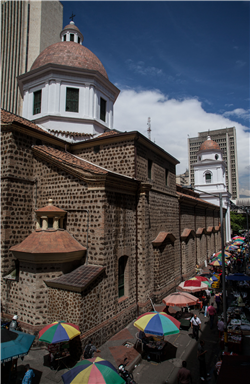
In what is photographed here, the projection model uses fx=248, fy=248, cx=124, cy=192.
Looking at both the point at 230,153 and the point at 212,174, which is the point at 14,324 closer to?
the point at 212,174

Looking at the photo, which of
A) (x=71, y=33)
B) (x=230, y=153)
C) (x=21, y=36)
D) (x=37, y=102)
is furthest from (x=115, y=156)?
(x=230, y=153)

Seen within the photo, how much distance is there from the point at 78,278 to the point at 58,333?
2.20 meters

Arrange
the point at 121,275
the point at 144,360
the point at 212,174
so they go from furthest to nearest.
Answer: the point at 212,174, the point at 121,275, the point at 144,360

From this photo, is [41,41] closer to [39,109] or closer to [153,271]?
[39,109]

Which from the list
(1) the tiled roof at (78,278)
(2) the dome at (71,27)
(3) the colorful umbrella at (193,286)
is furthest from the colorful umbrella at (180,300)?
(2) the dome at (71,27)

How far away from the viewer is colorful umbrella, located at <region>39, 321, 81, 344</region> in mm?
7535

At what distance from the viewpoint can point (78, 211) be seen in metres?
11.2

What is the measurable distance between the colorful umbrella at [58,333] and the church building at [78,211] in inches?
42.8

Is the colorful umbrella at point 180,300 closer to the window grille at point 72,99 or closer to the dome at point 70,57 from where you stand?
the window grille at point 72,99

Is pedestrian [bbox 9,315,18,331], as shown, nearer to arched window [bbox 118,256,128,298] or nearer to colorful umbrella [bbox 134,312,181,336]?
arched window [bbox 118,256,128,298]

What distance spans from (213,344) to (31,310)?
7961mm

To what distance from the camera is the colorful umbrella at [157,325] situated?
8500mm

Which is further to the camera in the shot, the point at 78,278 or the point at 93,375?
the point at 78,278

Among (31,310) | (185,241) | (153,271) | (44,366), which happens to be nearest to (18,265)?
(31,310)
